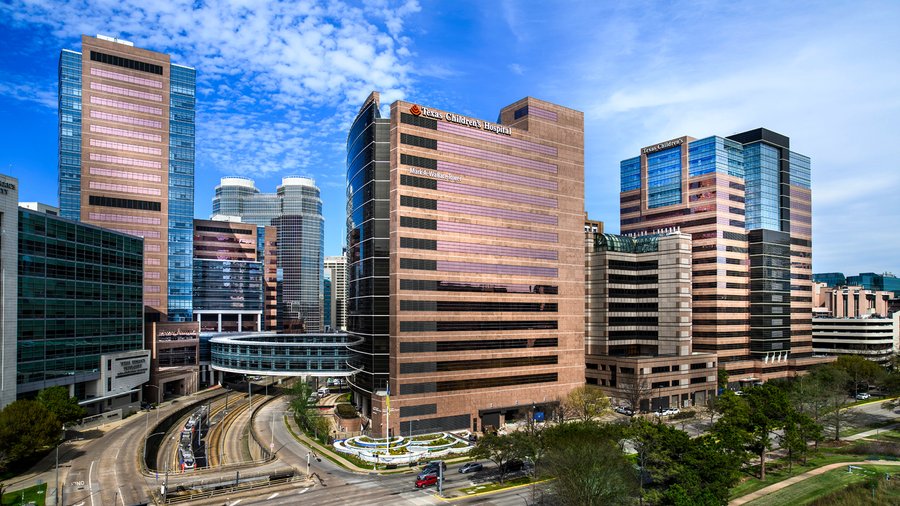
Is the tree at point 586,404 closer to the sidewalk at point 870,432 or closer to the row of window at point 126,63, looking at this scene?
the sidewalk at point 870,432

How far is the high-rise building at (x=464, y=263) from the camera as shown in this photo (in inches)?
4011

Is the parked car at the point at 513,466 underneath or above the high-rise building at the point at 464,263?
underneath

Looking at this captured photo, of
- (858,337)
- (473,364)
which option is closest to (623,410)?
(473,364)

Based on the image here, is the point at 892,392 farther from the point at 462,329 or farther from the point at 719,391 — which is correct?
the point at 462,329

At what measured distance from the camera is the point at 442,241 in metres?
106

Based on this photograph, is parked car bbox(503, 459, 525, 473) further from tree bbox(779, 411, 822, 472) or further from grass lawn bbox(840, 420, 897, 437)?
grass lawn bbox(840, 420, 897, 437)

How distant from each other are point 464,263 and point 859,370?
126 metres

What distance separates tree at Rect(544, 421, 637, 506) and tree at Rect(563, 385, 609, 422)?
42127 millimetres

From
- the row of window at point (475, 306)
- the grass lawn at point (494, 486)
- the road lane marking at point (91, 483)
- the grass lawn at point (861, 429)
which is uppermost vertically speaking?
the row of window at point (475, 306)

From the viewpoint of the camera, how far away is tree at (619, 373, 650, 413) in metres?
118

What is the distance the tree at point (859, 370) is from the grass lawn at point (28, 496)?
592 ft

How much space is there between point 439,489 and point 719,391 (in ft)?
352

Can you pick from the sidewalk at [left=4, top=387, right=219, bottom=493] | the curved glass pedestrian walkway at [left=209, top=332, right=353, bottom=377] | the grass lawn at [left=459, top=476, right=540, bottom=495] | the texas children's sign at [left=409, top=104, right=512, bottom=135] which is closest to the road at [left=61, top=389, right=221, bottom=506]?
the sidewalk at [left=4, top=387, right=219, bottom=493]

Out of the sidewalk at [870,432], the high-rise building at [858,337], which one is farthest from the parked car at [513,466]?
the high-rise building at [858,337]
